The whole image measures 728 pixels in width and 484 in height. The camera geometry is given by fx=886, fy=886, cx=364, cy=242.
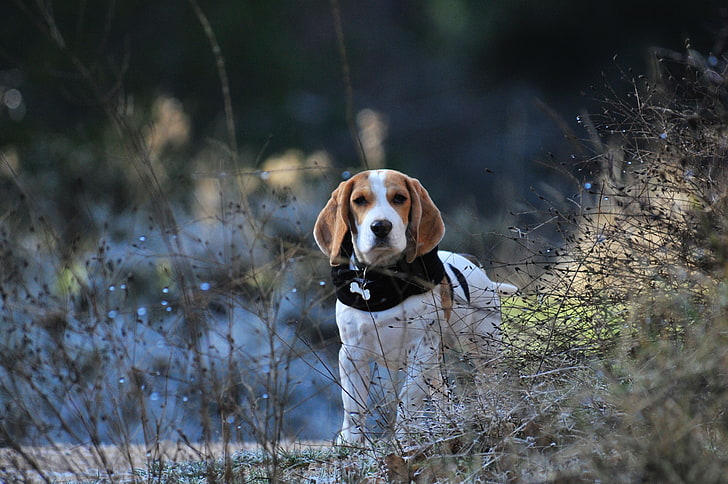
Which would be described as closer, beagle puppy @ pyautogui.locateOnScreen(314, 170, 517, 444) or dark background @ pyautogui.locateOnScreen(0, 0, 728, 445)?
beagle puppy @ pyautogui.locateOnScreen(314, 170, 517, 444)

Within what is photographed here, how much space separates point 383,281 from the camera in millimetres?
3703

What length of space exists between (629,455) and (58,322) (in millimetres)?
1706

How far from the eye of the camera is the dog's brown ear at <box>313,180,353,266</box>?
3734mm

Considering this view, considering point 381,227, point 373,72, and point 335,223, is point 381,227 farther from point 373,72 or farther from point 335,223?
point 373,72

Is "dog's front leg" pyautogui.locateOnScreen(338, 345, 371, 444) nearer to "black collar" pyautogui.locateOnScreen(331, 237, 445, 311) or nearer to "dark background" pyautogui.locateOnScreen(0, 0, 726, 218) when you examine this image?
"black collar" pyautogui.locateOnScreen(331, 237, 445, 311)

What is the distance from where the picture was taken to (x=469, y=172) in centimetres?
1204

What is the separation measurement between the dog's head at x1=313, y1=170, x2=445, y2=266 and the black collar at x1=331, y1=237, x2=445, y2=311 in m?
0.04

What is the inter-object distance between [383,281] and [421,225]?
1.04 feet

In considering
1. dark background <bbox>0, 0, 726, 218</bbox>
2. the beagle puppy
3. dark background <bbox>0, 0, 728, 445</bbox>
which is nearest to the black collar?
the beagle puppy

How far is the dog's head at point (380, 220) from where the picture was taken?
3.58 metres

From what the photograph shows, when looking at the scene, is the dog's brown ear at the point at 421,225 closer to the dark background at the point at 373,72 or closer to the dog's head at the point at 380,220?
the dog's head at the point at 380,220

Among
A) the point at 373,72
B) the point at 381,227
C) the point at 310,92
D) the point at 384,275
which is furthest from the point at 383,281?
the point at 373,72

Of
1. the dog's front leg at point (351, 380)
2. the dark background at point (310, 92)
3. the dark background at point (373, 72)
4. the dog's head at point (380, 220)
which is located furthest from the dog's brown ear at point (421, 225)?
the dark background at point (373, 72)

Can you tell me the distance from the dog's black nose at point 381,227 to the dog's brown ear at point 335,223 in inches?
8.4
